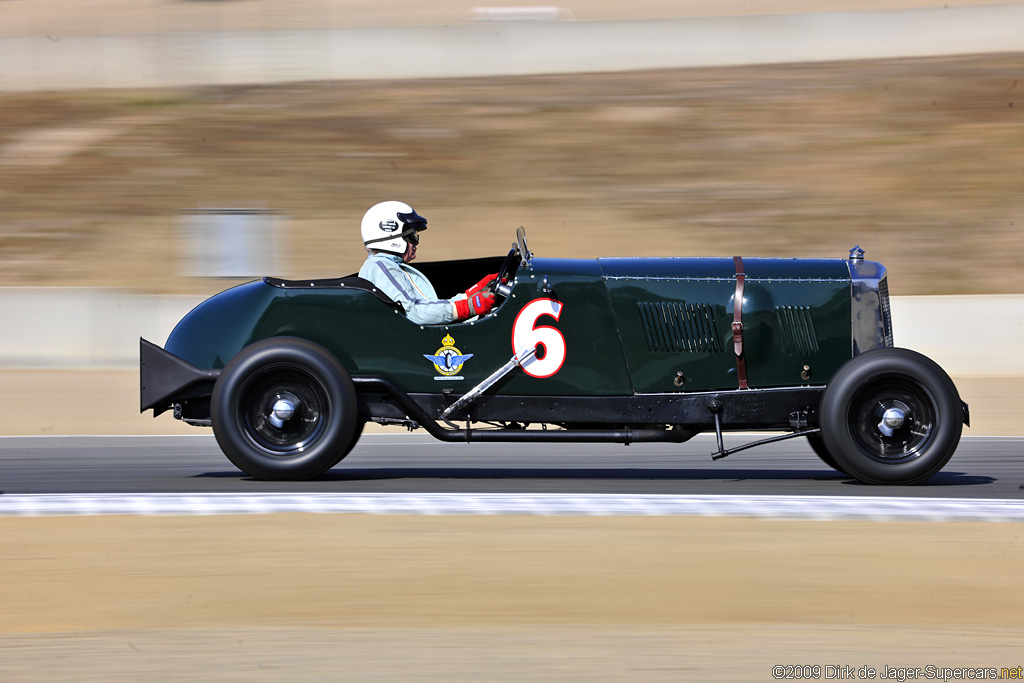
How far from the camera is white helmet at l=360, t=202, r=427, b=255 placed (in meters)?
7.55

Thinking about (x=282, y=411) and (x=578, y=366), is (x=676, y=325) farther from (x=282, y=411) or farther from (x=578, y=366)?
(x=282, y=411)

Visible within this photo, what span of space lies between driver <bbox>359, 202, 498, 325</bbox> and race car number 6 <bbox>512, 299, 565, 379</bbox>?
0.70ft

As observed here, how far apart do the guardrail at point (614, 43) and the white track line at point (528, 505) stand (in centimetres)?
1804

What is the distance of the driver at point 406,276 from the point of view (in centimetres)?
731

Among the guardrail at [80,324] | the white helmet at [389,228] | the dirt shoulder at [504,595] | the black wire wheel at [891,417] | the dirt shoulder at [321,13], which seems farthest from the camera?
the dirt shoulder at [321,13]

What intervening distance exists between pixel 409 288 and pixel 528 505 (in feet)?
4.94

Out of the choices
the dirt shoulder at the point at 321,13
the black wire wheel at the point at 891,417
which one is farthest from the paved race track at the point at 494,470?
the dirt shoulder at the point at 321,13

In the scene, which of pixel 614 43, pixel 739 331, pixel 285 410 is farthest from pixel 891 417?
pixel 614 43

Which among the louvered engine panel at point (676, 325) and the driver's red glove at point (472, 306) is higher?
the driver's red glove at point (472, 306)

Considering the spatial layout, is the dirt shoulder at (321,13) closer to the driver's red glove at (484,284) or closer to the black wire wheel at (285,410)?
the driver's red glove at (484,284)

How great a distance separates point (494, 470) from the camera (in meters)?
8.42

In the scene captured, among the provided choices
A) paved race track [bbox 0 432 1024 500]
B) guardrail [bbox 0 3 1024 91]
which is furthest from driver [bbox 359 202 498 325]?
guardrail [bbox 0 3 1024 91]


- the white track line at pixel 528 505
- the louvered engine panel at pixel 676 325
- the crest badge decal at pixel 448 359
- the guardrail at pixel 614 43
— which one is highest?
the guardrail at pixel 614 43

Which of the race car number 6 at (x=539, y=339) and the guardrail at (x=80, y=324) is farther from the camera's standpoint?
the guardrail at (x=80, y=324)
